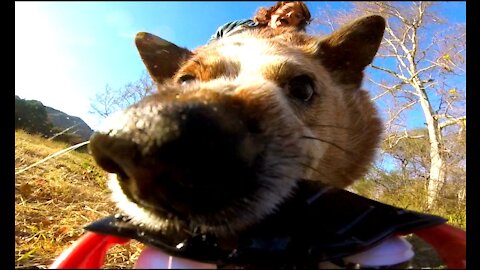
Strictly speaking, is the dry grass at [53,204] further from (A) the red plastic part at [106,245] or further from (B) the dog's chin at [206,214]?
(B) the dog's chin at [206,214]

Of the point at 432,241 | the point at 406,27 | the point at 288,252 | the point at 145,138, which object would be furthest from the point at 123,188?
the point at 406,27

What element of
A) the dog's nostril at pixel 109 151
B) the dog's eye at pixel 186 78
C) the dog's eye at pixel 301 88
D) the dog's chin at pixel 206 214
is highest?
the dog's eye at pixel 186 78

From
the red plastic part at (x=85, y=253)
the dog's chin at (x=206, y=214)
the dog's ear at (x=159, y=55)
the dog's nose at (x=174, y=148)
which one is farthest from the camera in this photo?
the dog's ear at (x=159, y=55)

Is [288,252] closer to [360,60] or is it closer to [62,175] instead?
[360,60]

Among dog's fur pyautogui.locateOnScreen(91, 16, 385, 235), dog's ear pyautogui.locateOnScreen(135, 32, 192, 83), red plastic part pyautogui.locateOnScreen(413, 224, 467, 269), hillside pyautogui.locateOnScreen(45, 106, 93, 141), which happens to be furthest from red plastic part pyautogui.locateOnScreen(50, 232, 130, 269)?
dog's ear pyautogui.locateOnScreen(135, 32, 192, 83)

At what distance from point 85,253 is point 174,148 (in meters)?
0.84

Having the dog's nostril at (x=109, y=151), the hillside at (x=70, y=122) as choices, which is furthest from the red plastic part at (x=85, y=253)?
the hillside at (x=70, y=122)

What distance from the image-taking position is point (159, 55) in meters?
4.74

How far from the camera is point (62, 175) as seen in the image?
307 inches

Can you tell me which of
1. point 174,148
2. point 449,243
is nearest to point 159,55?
point 174,148

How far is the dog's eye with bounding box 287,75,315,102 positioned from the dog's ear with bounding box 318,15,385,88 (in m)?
0.81

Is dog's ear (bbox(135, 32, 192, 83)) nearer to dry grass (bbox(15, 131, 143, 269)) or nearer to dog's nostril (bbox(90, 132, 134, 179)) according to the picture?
dry grass (bbox(15, 131, 143, 269))

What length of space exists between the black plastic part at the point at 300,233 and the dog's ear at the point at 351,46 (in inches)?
87.2

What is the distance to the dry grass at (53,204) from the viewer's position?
3.84 metres
